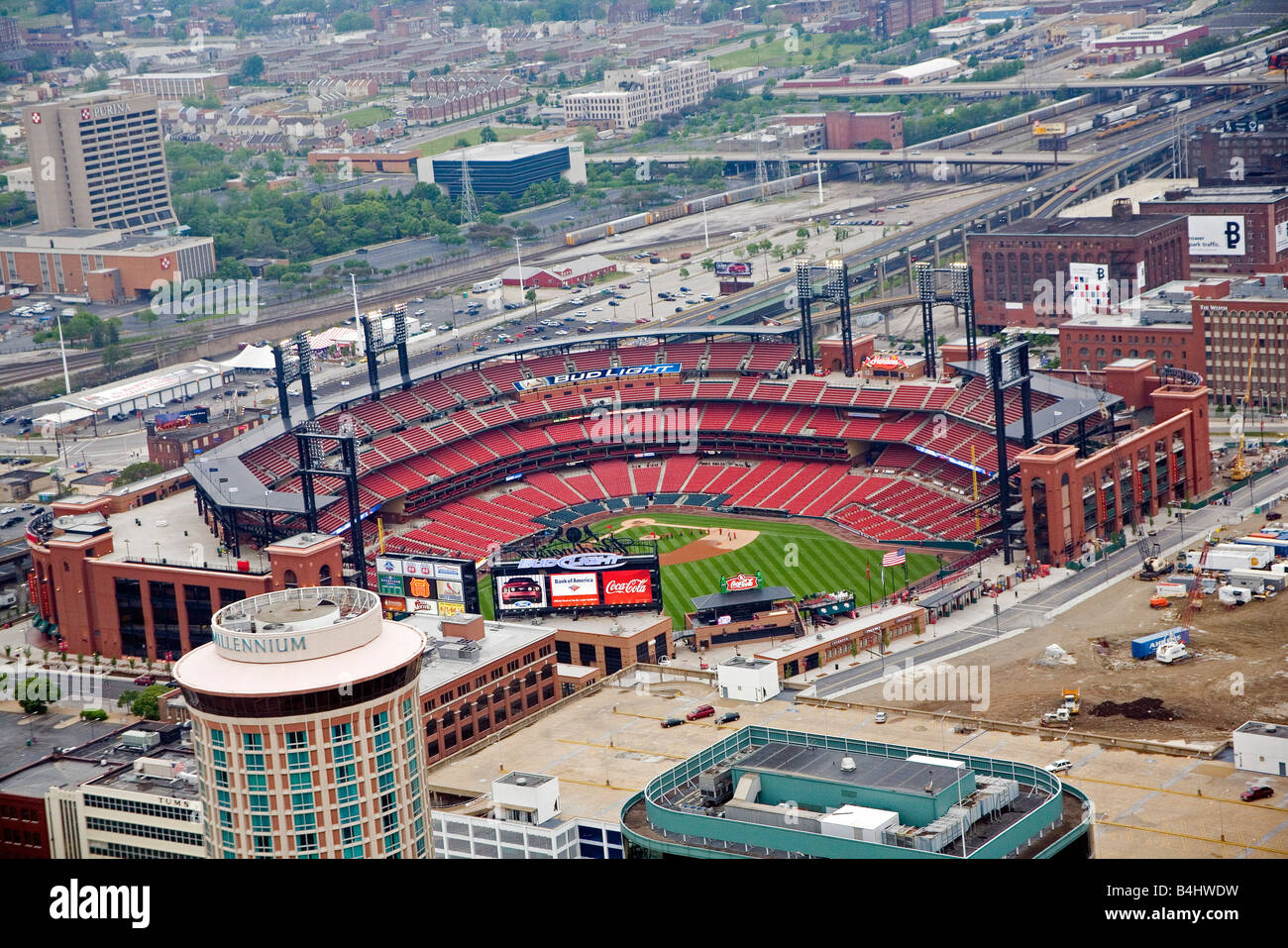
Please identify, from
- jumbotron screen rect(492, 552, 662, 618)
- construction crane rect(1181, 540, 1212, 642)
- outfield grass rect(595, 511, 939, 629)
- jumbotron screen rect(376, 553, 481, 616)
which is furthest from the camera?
outfield grass rect(595, 511, 939, 629)

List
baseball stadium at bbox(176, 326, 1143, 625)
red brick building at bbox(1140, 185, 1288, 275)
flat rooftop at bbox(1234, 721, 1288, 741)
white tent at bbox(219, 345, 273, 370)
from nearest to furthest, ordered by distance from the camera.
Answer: flat rooftop at bbox(1234, 721, 1288, 741), baseball stadium at bbox(176, 326, 1143, 625), red brick building at bbox(1140, 185, 1288, 275), white tent at bbox(219, 345, 273, 370)

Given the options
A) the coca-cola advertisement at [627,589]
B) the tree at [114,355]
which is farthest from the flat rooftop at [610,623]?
the tree at [114,355]

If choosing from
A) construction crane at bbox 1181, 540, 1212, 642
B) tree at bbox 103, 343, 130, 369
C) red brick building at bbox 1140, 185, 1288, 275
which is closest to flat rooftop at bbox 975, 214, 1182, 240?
red brick building at bbox 1140, 185, 1288, 275

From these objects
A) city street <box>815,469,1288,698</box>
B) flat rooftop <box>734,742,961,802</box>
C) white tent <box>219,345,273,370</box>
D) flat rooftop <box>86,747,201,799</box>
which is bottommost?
city street <box>815,469,1288,698</box>

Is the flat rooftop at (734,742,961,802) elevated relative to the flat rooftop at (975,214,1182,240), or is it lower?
lower

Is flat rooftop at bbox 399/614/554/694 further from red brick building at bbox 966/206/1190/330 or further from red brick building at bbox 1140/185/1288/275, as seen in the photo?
red brick building at bbox 1140/185/1288/275

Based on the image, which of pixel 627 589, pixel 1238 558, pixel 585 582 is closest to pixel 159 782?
pixel 585 582
